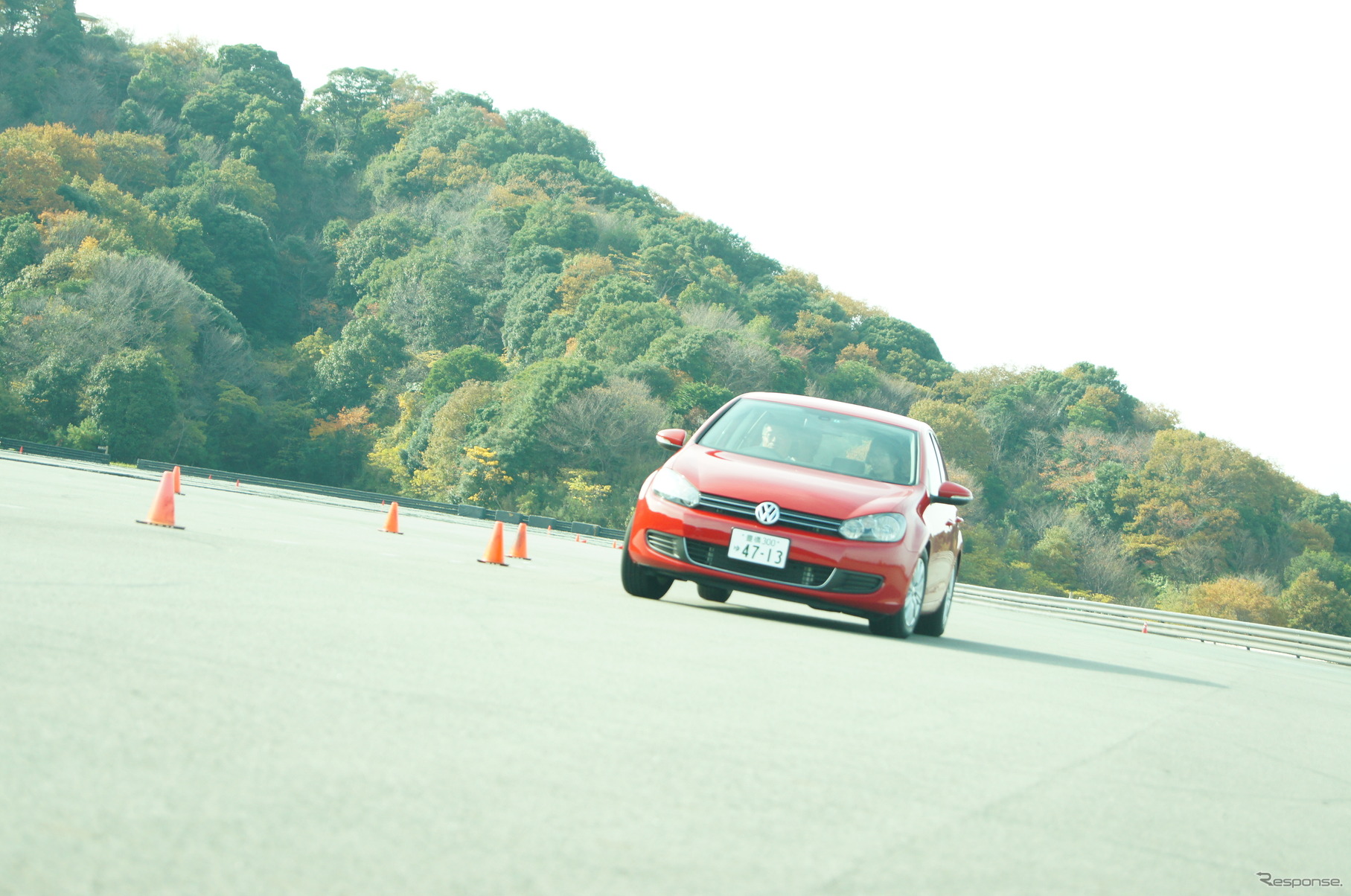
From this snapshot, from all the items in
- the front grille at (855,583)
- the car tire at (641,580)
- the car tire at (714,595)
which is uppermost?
the front grille at (855,583)

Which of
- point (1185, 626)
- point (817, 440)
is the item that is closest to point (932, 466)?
point (817, 440)

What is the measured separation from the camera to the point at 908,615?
371 inches

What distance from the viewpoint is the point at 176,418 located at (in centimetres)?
A: 5856

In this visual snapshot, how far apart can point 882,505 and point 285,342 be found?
78.6 metres

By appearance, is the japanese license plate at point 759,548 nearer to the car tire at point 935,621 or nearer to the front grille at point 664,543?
the front grille at point 664,543

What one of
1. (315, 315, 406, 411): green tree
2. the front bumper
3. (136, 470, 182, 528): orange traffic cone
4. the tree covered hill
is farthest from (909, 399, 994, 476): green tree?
the front bumper

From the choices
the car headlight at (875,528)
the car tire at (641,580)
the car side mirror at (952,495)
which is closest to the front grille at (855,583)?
the car headlight at (875,528)

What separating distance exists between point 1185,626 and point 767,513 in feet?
70.1

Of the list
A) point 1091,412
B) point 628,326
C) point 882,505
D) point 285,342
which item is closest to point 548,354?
point 628,326

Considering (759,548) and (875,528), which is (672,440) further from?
(875,528)

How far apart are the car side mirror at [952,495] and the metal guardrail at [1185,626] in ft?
52.0

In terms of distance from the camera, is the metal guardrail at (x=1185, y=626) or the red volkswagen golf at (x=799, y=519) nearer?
the red volkswagen golf at (x=799, y=519)

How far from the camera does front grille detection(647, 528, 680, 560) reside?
9.10 m

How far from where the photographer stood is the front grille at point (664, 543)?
9102 mm
